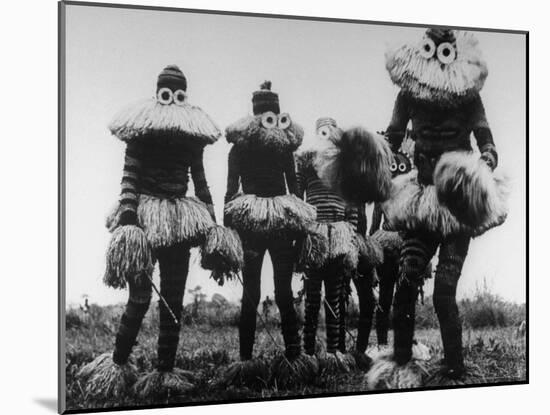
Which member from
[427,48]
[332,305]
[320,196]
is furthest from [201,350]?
[427,48]

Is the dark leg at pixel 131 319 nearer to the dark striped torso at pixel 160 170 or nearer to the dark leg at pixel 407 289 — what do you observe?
the dark striped torso at pixel 160 170

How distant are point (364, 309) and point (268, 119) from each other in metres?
1.07

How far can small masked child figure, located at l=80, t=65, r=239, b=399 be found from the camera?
4809mm

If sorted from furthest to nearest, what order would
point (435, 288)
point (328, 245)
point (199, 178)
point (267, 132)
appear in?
point (435, 288)
point (328, 245)
point (267, 132)
point (199, 178)

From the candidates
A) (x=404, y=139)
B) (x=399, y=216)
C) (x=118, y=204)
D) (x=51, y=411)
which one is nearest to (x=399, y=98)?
(x=404, y=139)

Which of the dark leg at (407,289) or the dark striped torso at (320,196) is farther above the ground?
the dark striped torso at (320,196)

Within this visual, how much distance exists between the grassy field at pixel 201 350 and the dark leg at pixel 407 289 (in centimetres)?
9

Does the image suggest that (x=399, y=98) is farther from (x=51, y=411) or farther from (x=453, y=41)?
(x=51, y=411)

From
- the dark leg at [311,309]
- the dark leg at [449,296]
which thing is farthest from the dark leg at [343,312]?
the dark leg at [449,296]

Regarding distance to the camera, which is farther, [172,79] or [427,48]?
[427,48]

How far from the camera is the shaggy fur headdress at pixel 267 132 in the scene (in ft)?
16.4

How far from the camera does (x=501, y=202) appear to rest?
17.9 ft

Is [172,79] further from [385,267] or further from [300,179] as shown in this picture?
[385,267]

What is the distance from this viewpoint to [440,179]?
533 centimetres
